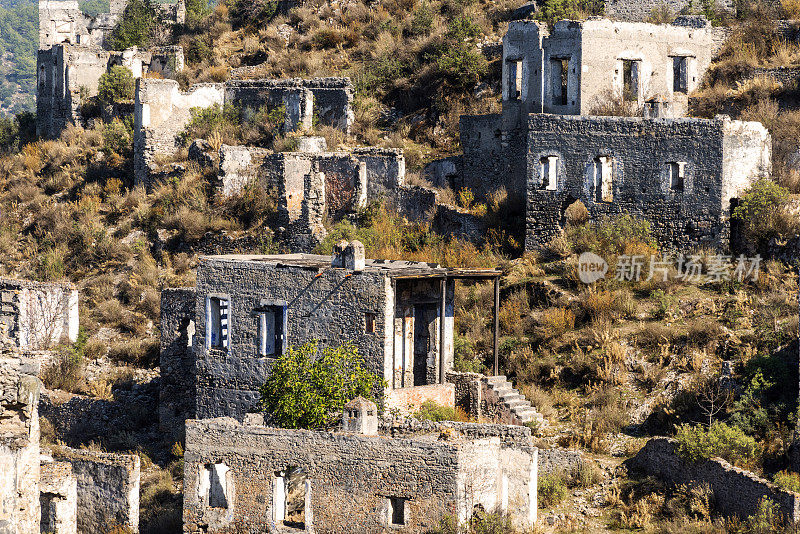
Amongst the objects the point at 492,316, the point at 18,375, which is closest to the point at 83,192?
the point at 492,316

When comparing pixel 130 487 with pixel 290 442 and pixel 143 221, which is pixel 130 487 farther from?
pixel 143 221

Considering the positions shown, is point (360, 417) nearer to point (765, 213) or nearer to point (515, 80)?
point (765, 213)

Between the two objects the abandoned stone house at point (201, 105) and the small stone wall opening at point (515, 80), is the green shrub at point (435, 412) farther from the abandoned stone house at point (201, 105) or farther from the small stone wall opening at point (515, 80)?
the abandoned stone house at point (201, 105)

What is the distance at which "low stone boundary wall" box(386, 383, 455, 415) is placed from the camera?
24.5 m

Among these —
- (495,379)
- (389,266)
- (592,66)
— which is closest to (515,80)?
(592,66)

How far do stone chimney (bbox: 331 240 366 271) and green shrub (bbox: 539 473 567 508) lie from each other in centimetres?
490

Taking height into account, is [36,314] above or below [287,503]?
above

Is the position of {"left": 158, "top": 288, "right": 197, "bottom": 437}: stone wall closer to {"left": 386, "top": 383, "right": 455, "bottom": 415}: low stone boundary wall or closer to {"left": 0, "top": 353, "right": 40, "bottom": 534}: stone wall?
{"left": 386, "top": 383, "right": 455, "bottom": 415}: low stone boundary wall

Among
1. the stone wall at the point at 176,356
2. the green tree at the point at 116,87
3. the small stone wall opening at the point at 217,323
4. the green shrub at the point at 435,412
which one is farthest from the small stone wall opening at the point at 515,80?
the green tree at the point at 116,87

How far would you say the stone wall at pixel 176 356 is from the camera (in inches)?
1156

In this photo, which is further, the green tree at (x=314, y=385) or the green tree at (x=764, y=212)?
the green tree at (x=764, y=212)

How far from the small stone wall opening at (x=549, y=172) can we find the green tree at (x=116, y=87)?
51.2 feet

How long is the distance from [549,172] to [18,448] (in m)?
16.4

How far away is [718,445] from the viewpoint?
22547 mm
